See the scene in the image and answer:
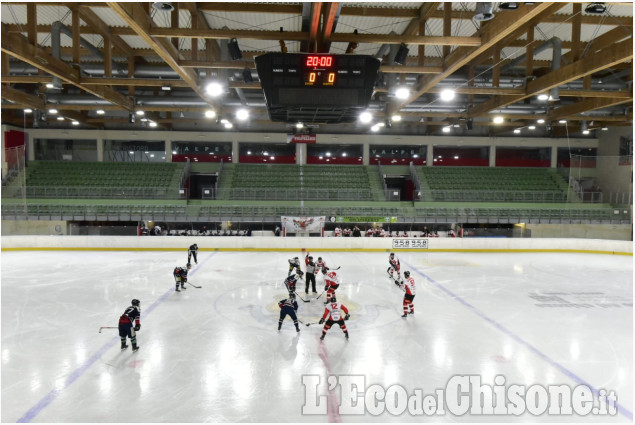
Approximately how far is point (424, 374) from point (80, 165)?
92.6 feet

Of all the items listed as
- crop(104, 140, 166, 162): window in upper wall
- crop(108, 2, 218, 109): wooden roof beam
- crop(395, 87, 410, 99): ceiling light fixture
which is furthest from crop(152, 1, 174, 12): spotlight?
crop(104, 140, 166, 162): window in upper wall

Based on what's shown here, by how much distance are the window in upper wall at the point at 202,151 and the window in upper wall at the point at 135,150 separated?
4.10ft

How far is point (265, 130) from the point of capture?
2891 cm

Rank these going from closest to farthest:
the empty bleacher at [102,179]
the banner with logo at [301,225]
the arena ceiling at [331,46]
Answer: the arena ceiling at [331,46] → the banner with logo at [301,225] → the empty bleacher at [102,179]

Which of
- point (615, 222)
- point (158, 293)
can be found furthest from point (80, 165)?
point (615, 222)

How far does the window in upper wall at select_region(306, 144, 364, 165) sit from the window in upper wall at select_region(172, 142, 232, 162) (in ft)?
21.5

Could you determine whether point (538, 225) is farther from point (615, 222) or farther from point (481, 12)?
point (481, 12)

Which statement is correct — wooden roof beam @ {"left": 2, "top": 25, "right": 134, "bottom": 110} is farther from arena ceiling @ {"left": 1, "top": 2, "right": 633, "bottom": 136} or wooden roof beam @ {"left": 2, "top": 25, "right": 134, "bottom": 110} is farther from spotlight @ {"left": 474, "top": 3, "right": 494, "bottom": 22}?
spotlight @ {"left": 474, "top": 3, "right": 494, "bottom": 22}

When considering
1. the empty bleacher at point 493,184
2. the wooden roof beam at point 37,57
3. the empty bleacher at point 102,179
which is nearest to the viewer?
the wooden roof beam at point 37,57

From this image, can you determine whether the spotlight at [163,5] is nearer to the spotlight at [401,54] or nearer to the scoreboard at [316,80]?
the scoreboard at [316,80]

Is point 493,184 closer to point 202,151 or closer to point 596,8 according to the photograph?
point 596,8

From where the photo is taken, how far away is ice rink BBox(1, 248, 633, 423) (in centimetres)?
507

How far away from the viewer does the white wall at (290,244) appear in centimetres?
1817

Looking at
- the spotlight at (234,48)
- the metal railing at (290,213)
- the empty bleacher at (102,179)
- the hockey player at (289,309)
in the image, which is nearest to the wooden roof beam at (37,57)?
the spotlight at (234,48)
